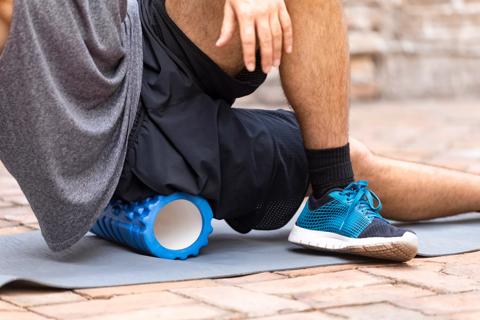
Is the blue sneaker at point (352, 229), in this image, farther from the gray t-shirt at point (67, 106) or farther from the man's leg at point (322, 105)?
the gray t-shirt at point (67, 106)

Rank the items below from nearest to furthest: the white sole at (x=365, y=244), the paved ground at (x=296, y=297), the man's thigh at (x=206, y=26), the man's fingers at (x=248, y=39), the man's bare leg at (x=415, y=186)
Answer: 1. the paved ground at (x=296, y=297)
2. the man's fingers at (x=248, y=39)
3. the white sole at (x=365, y=244)
4. the man's thigh at (x=206, y=26)
5. the man's bare leg at (x=415, y=186)

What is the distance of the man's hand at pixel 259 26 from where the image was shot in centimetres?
237

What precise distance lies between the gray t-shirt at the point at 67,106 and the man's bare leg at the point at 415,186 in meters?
0.74

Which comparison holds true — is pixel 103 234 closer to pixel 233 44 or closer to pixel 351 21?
pixel 233 44

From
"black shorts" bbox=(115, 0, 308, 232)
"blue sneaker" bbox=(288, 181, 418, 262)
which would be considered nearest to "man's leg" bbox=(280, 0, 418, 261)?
"blue sneaker" bbox=(288, 181, 418, 262)

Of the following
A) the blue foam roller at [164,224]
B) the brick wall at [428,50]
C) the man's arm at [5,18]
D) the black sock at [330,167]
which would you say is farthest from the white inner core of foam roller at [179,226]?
the brick wall at [428,50]

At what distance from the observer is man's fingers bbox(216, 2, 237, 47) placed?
2391 millimetres

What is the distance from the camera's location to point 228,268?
2514 mm

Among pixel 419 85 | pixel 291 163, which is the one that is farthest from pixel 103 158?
pixel 419 85

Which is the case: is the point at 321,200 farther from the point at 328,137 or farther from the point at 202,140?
the point at 202,140

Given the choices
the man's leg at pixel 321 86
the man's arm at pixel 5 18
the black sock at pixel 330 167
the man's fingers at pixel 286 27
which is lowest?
the black sock at pixel 330 167

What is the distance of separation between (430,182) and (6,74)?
4.35ft

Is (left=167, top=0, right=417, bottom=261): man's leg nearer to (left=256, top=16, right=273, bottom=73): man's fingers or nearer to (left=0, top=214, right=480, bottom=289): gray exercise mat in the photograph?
(left=0, top=214, right=480, bottom=289): gray exercise mat

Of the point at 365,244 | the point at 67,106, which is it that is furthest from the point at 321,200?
the point at 67,106
